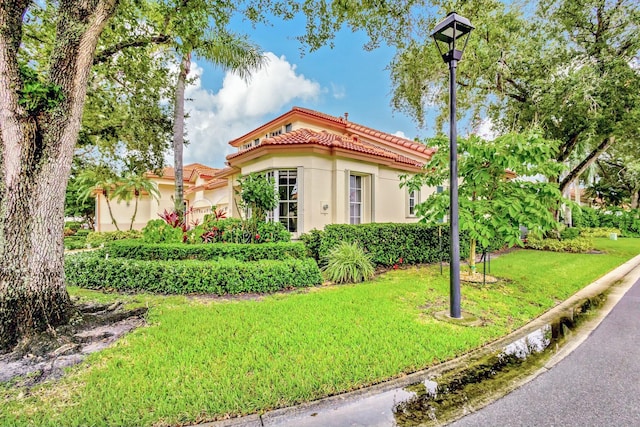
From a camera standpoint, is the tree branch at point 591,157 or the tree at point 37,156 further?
the tree branch at point 591,157

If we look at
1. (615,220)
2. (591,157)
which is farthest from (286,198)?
(615,220)

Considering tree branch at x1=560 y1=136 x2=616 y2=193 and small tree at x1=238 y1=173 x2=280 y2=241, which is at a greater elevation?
tree branch at x1=560 y1=136 x2=616 y2=193

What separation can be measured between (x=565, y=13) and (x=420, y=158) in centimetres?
770

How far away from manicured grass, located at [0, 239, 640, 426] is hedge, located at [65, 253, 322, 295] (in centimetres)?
52

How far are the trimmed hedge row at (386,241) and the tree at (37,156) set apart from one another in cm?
613

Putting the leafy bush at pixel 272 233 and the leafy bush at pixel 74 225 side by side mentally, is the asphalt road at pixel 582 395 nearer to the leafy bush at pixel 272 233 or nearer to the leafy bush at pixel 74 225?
the leafy bush at pixel 272 233

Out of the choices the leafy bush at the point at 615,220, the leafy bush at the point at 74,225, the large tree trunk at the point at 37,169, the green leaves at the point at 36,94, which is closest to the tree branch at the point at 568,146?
the leafy bush at the point at 615,220

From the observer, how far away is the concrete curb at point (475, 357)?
2.56m

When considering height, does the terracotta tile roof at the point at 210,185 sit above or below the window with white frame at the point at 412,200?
above

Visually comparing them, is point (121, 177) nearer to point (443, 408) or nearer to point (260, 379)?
point (260, 379)

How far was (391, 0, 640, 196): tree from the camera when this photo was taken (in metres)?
10.5

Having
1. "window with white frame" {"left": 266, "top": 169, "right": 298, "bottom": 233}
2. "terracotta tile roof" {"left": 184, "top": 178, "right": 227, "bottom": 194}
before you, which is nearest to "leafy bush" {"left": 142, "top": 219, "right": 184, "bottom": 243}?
"window with white frame" {"left": 266, "top": 169, "right": 298, "bottom": 233}

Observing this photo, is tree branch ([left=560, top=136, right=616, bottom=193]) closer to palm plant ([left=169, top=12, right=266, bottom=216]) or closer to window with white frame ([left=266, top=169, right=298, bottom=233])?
window with white frame ([left=266, top=169, right=298, bottom=233])

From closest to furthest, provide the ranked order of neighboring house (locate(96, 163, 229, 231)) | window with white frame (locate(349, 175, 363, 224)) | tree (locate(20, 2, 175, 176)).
→ 1. tree (locate(20, 2, 175, 176))
2. window with white frame (locate(349, 175, 363, 224))
3. neighboring house (locate(96, 163, 229, 231))
